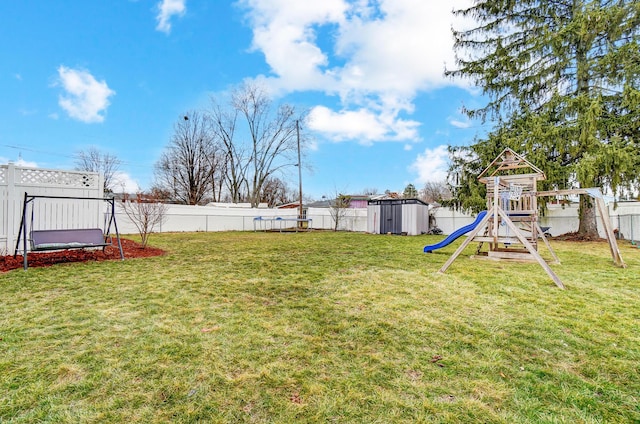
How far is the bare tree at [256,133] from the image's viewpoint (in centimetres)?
2622

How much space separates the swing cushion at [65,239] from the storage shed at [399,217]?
12071 mm

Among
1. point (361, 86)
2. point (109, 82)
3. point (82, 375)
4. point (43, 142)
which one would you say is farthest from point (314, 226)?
point (43, 142)

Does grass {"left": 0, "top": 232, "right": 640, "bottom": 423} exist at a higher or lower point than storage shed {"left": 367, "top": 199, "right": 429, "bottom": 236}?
lower

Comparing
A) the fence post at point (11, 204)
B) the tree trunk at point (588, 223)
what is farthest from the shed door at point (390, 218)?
the fence post at point (11, 204)

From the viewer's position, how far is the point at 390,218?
15312 mm

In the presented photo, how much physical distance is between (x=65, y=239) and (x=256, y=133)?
22346 millimetres

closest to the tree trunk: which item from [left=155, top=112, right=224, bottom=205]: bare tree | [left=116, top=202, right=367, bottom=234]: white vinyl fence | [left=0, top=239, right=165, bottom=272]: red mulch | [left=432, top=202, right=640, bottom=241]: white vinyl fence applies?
[left=432, top=202, right=640, bottom=241]: white vinyl fence

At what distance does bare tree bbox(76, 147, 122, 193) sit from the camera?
31203 millimetres

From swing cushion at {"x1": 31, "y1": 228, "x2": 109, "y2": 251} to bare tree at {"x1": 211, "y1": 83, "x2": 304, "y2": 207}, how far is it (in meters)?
19.7

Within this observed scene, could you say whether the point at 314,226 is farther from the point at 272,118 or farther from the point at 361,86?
the point at 272,118

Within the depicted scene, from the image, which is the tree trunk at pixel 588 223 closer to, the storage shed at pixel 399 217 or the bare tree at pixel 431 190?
the storage shed at pixel 399 217

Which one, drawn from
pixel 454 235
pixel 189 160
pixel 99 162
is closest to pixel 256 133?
pixel 189 160

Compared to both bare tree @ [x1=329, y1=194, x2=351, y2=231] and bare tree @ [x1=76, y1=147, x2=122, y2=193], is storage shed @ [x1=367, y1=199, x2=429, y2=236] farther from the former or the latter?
bare tree @ [x1=76, y1=147, x2=122, y2=193]

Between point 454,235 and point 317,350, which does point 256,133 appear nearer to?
point 454,235
